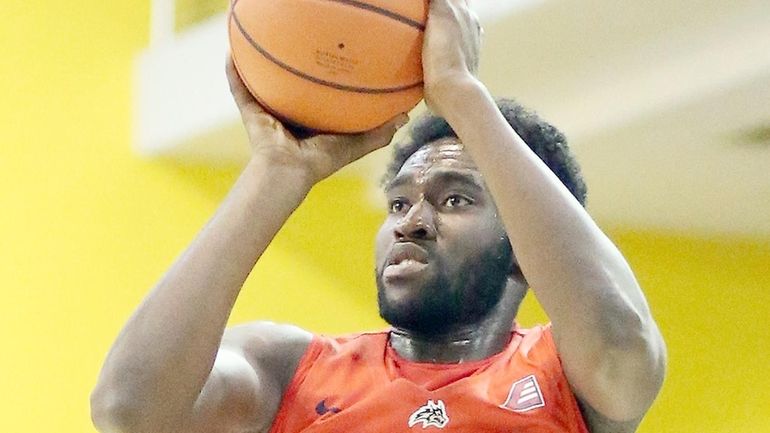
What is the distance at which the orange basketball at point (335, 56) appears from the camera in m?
1.15

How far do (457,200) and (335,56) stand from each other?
0.27m

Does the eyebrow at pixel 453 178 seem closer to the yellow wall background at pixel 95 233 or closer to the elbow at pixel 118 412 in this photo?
the elbow at pixel 118 412

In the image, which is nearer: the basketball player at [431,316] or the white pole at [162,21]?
the basketball player at [431,316]

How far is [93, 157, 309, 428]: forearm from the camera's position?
1.11 m

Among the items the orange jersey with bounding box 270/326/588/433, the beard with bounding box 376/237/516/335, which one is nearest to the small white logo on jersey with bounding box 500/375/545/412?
the orange jersey with bounding box 270/326/588/433

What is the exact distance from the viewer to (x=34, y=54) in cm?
257

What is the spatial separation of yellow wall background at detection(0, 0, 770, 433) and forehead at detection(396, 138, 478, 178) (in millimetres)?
1243

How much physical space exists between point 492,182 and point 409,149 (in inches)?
15.4

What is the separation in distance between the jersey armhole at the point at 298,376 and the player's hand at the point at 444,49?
0.31 m

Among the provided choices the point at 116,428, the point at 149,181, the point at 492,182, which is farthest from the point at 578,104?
the point at 116,428

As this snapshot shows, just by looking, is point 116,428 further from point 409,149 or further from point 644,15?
point 644,15

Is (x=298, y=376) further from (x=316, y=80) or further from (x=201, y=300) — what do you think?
(x=316, y=80)

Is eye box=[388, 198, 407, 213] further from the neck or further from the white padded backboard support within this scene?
the white padded backboard support

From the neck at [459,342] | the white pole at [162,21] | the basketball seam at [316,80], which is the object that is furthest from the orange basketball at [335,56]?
the white pole at [162,21]
